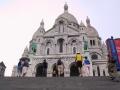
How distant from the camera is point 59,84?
36.2 feet

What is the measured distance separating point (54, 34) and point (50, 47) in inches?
99.7

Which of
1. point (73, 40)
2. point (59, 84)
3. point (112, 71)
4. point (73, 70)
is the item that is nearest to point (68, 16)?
point (73, 40)

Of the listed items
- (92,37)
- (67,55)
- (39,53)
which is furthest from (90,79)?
(92,37)

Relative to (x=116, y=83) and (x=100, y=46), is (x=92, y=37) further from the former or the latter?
(x=116, y=83)

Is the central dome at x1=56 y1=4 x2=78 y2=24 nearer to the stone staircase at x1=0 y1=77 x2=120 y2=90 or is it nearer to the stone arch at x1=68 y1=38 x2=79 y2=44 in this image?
the stone arch at x1=68 y1=38 x2=79 y2=44

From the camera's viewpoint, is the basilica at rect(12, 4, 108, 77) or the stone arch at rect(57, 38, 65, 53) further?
the stone arch at rect(57, 38, 65, 53)

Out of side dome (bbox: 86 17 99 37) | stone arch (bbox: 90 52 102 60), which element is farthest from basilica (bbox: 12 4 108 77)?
side dome (bbox: 86 17 99 37)

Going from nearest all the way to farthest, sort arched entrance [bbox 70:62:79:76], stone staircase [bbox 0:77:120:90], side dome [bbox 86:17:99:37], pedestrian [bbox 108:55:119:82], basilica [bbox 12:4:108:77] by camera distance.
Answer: stone staircase [bbox 0:77:120:90], pedestrian [bbox 108:55:119:82], arched entrance [bbox 70:62:79:76], basilica [bbox 12:4:108:77], side dome [bbox 86:17:99:37]

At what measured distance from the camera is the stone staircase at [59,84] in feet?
33.9

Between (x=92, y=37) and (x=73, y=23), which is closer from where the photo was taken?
(x=73, y=23)

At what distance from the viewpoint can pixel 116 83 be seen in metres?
11.0

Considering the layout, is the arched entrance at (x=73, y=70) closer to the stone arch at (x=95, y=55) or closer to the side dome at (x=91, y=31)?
the stone arch at (x=95, y=55)

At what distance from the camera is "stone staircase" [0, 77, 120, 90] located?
33.9 feet

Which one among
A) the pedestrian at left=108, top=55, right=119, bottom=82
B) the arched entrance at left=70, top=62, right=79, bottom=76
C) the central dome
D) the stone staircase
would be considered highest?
the central dome
